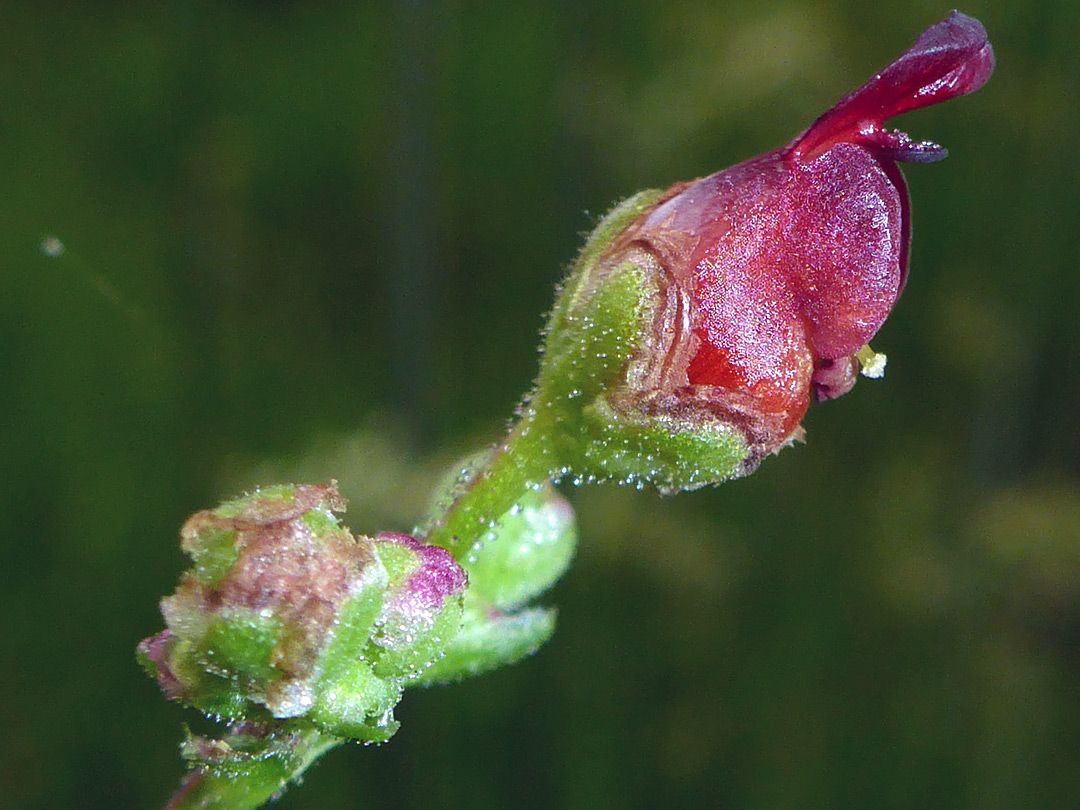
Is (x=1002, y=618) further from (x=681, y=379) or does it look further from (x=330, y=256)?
(x=681, y=379)

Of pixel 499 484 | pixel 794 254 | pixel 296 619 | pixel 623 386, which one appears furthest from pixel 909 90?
pixel 296 619

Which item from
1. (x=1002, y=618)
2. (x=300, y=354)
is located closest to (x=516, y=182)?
(x=300, y=354)

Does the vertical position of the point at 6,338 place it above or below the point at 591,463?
above

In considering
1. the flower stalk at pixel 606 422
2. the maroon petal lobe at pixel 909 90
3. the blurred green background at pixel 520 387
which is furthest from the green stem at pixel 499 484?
the blurred green background at pixel 520 387

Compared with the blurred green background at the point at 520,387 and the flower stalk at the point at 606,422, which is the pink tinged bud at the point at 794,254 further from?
the blurred green background at the point at 520,387

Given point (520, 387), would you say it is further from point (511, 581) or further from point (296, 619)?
point (296, 619)
